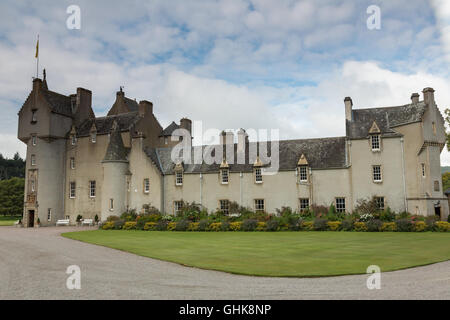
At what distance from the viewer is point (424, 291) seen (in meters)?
9.93

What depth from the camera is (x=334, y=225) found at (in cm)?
2983

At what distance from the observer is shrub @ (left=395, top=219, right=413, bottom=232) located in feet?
90.9

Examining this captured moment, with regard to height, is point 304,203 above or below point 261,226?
above

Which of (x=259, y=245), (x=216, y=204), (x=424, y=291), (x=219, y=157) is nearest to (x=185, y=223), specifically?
(x=216, y=204)

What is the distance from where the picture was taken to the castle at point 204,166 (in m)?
33.4

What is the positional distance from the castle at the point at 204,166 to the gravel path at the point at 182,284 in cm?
2013

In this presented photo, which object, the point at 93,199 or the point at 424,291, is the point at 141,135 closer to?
the point at 93,199

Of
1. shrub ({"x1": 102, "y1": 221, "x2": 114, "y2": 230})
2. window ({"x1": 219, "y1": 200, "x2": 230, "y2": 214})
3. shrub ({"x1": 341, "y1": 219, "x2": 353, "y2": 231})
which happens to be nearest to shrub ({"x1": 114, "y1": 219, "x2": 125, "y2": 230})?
shrub ({"x1": 102, "y1": 221, "x2": 114, "y2": 230})

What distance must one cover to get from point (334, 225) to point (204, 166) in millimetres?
15906

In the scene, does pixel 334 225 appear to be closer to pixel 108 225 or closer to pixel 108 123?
pixel 108 225

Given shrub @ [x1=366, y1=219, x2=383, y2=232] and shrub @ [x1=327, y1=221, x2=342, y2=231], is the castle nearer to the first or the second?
shrub @ [x1=327, y1=221, x2=342, y2=231]

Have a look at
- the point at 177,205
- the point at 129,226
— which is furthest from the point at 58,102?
the point at 129,226

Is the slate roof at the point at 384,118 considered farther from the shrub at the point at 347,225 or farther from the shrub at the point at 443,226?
the shrub at the point at 443,226

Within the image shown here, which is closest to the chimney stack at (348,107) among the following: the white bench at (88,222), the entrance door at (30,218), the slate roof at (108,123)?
the slate roof at (108,123)
